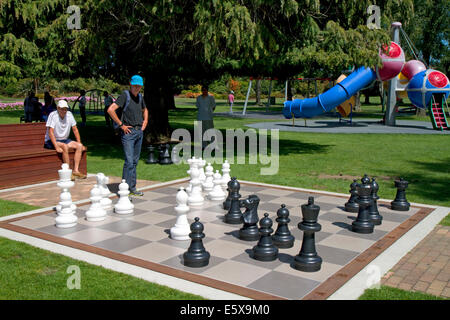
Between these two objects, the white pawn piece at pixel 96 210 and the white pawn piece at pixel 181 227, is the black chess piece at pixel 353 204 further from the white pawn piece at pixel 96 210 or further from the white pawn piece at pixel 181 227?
the white pawn piece at pixel 96 210

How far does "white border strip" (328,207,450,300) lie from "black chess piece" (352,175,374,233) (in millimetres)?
390

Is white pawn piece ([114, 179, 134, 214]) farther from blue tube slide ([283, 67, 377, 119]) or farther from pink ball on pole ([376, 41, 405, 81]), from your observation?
pink ball on pole ([376, 41, 405, 81])

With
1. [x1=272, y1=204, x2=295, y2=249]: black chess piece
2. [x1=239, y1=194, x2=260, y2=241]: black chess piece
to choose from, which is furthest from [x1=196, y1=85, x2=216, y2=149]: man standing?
[x1=272, y1=204, x2=295, y2=249]: black chess piece

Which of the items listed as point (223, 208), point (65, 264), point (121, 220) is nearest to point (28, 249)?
point (65, 264)

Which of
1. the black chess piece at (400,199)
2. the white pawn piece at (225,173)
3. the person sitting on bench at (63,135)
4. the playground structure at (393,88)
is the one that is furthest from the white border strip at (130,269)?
the playground structure at (393,88)

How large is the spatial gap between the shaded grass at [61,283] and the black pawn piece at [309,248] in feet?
3.63

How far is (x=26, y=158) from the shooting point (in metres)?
8.19

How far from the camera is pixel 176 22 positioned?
1065 centimetres

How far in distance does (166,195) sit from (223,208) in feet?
4.11

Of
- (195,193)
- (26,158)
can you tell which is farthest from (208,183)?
Answer: (26,158)

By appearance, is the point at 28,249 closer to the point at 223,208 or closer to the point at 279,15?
the point at 223,208

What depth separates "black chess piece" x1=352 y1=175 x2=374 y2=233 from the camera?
5.33 metres
